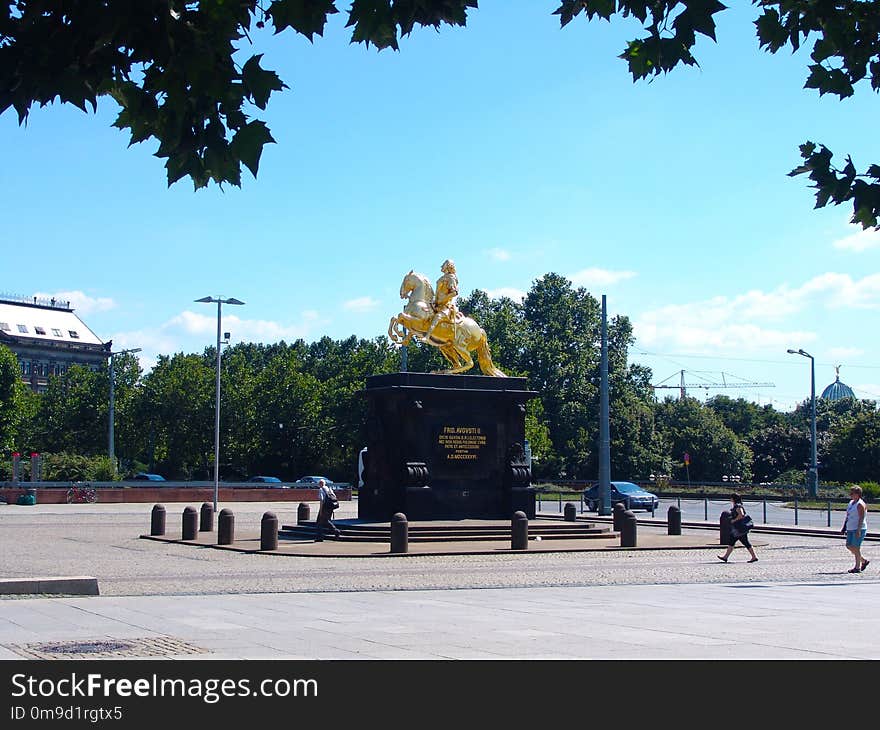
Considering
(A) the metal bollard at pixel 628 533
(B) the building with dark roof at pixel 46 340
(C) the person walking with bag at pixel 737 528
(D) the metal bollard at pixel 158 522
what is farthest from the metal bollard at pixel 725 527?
(B) the building with dark roof at pixel 46 340

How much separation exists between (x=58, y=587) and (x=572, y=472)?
3133 inches

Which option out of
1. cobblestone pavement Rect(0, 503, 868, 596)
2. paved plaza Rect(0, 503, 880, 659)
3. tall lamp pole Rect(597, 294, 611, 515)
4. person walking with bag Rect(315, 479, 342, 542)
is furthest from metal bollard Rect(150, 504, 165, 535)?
tall lamp pole Rect(597, 294, 611, 515)

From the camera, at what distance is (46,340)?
449ft

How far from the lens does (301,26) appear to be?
5906mm

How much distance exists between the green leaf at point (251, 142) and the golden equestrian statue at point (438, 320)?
88.9 feet

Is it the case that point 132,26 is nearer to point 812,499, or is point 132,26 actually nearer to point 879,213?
point 879,213

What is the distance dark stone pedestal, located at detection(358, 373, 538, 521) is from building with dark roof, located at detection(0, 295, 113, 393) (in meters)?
106

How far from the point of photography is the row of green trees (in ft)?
294

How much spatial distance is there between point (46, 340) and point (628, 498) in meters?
101

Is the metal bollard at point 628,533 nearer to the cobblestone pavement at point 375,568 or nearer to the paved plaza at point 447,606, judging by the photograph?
the cobblestone pavement at point 375,568

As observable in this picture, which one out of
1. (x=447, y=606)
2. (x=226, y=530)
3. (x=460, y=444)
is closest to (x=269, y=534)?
(x=226, y=530)

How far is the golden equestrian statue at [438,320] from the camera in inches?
1300

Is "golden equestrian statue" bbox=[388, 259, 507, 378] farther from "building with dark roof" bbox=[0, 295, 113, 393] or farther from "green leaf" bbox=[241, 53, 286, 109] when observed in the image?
"building with dark roof" bbox=[0, 295, 113, 393]
